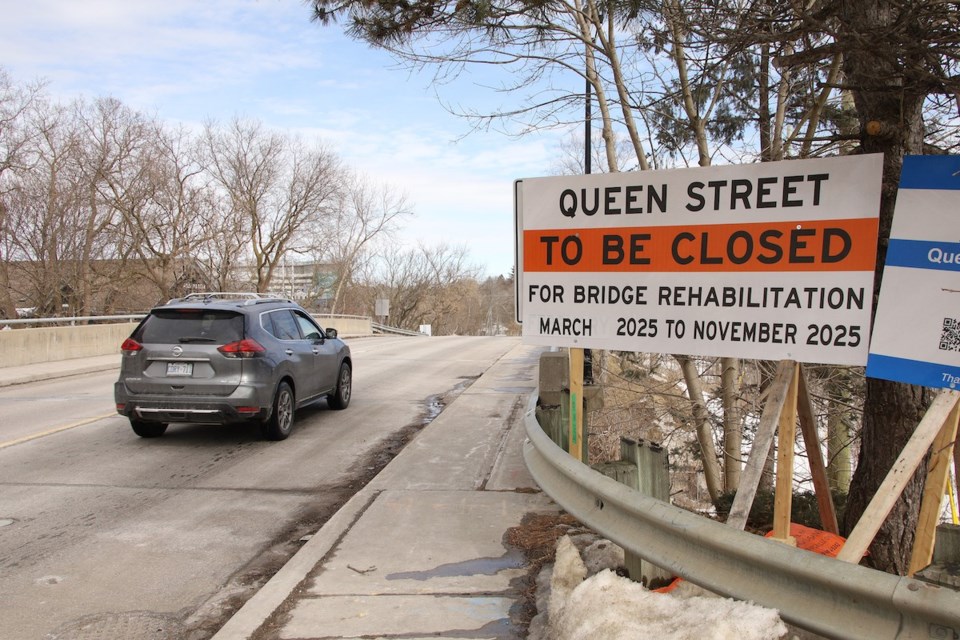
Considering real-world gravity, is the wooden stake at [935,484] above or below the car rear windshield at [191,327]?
below

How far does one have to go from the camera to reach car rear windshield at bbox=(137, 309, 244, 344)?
8.40 meters

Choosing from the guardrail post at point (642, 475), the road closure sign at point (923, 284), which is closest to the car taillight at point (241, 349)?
the guardrail post at point (642, 475)

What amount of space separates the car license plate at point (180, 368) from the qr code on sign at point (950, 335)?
757 centimetres

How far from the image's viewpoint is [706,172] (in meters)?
3.60

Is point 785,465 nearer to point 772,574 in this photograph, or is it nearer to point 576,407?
point 772,574

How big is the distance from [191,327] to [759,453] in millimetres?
7183

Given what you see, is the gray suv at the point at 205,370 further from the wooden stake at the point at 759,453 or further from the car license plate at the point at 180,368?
the wooden stake at the point at 759,453

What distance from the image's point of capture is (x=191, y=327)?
852 cm

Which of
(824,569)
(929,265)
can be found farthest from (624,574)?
(929,265)

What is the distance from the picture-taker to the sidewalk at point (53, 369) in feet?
46.4

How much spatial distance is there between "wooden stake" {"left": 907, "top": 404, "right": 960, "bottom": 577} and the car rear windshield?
23.9 feet

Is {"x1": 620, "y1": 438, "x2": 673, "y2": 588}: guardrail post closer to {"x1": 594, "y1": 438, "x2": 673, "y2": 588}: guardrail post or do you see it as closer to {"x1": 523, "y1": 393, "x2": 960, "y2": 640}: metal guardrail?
{"x1": 594, "y1": 438, "x2": 673, "y2": 588}: guardrail post

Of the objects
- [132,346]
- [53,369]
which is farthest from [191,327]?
[53,369]

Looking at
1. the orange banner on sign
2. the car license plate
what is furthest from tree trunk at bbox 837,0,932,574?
the car license plate
